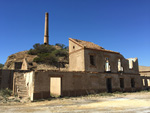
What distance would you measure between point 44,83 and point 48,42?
43001mm

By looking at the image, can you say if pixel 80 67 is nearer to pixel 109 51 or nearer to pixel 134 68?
pixel 109 51

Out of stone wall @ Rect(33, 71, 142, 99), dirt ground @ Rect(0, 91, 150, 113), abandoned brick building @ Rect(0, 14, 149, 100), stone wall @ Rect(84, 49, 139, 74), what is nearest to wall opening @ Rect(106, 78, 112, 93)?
abandoned brick building @ Rect(0, 14, 149, 100)

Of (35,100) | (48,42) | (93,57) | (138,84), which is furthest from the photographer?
(48,42)

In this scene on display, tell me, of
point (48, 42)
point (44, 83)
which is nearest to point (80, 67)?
point (44, 83)

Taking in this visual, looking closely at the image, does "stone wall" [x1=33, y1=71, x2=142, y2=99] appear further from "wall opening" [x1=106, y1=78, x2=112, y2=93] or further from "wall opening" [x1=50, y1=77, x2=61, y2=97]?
"wall opening" [x1=50, y1=77, x2=61, y2=97]

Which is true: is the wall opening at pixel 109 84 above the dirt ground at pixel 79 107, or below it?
above

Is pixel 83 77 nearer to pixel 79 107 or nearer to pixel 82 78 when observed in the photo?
pixel 82 78

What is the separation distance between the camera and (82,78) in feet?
59.9

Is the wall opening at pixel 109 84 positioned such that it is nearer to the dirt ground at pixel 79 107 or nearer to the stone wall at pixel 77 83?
the stone wall at pixel 77 83

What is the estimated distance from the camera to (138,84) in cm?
2614

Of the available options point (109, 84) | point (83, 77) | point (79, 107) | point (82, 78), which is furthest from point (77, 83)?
point (79, 107)

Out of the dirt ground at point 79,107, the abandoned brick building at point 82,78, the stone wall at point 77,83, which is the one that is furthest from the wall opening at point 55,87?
the dirt ground at point 79,107

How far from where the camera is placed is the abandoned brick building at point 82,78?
1501 centimetres

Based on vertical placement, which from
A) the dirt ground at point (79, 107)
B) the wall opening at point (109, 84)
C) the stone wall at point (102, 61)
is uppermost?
the stone wall at point (102, 61)
